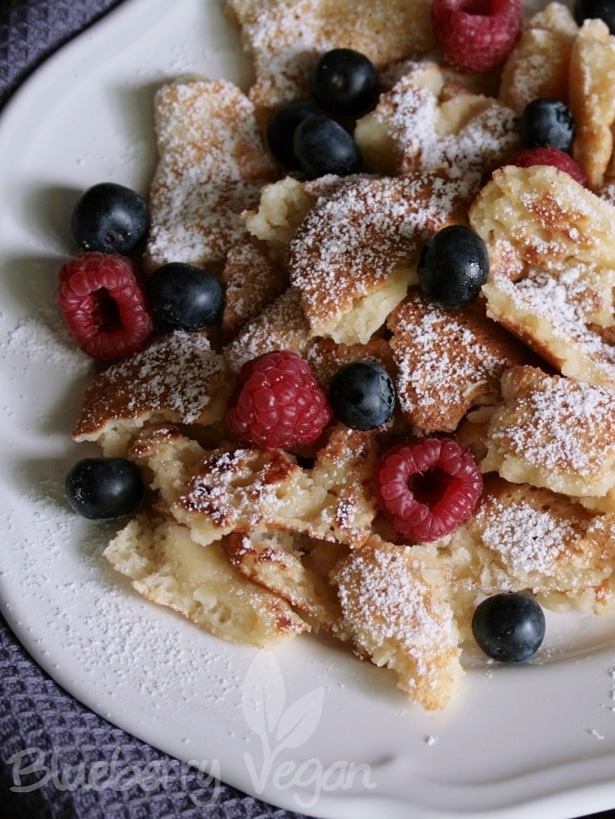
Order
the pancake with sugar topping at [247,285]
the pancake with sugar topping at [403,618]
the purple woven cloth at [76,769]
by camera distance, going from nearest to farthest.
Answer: the purple woven cloth at [76,769]
the pancake with sugar topping at [403,618]
the pancake with sugar topping at [247,285]

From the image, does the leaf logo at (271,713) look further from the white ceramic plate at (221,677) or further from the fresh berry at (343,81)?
the fresh berry at (343,81)

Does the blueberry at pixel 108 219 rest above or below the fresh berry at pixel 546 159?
above

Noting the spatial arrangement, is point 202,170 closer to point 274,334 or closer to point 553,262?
point 274,334

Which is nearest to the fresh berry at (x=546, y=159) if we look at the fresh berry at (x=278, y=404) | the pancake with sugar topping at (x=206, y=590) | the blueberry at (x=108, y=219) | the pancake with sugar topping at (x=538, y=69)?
the pancake with sugar topping at (x=538, y=69)

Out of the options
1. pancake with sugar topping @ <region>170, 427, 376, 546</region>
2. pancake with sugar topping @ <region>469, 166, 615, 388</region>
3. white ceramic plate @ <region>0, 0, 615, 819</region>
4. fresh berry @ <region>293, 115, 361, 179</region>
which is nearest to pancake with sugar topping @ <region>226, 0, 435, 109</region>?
fresh berry @ <region>293, 115, 361, 179</region>

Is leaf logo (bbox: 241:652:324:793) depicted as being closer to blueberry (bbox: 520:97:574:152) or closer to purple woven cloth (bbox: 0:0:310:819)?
purple woven cloth (bbox: 0:0:310:819)

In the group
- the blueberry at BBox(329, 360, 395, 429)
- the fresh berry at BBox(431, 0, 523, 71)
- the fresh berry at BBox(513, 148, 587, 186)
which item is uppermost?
the fresh berry at BBox(431, 0, 523, 71)

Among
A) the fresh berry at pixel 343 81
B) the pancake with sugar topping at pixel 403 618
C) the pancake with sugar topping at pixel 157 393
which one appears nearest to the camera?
the pancake with sugar topping at pixel 403 618
